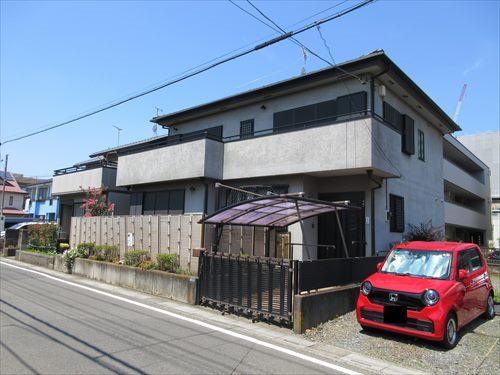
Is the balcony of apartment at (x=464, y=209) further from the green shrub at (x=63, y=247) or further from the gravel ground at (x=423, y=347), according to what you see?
the green shrub at (x=63, y=247)

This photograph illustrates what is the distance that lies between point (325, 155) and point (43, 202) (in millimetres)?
39304

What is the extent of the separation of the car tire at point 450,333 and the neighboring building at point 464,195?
48.1ft

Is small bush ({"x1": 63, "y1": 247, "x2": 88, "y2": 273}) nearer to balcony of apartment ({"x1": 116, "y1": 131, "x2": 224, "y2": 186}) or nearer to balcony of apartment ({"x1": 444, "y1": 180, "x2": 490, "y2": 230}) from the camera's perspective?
balcony of apartment ({"x1": 116, "y1": 131, "x2": 224, "y2": 186})

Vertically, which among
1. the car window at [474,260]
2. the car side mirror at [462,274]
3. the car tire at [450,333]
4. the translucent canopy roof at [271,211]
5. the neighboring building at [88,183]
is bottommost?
the car tire at [450,333]

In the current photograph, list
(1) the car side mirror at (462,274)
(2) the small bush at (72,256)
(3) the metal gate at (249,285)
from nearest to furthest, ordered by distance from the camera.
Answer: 1. (1) the car side mirror at (462,274)
2. (3) the metal gate at (249,285)
3. (2) the small bush at (72,256)

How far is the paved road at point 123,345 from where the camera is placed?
5297 millimetres

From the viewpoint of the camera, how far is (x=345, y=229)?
13570 millimetres

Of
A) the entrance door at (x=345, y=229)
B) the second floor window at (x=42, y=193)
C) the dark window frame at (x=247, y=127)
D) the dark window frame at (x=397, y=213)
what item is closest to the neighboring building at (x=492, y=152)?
the dark window frame at (x=397, y=213)

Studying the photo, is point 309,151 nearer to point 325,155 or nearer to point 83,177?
point 325,155

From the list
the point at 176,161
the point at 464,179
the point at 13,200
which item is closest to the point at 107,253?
the point at 176,161

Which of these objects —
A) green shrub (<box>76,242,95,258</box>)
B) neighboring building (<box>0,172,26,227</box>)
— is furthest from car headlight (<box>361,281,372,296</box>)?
neighboring building (<box>0,172,26,227</box>)

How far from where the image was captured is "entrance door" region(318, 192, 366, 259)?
13156 millimetres

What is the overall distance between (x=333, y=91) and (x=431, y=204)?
7.95 meters

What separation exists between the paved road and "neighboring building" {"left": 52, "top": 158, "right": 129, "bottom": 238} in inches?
490
